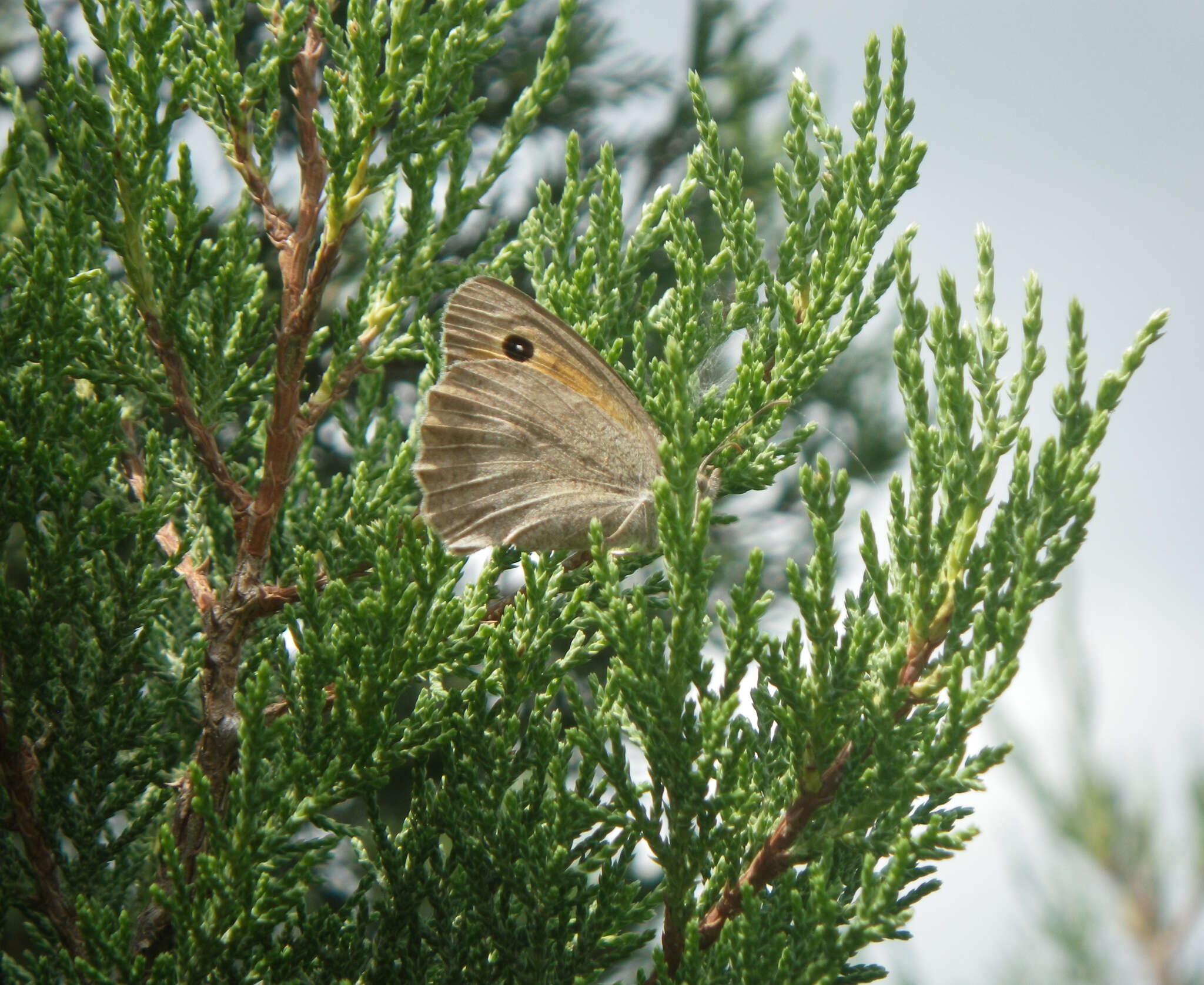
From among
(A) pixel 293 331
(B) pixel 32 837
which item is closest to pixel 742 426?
(A) pixel 293 331

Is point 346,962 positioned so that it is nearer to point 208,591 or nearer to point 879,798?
point 208,591

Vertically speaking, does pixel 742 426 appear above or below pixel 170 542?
below

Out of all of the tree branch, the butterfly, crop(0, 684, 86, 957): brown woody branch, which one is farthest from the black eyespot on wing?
crop(0, 684, 86, 957): brown woody branch

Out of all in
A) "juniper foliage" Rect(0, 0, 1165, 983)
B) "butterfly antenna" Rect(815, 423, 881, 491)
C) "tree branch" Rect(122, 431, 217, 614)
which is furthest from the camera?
"butterfly antenna" Rect(815, 423, 881, 491)

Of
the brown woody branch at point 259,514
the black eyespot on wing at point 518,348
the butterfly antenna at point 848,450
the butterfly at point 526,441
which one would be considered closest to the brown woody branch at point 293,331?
the brown woody branch at point 259,514

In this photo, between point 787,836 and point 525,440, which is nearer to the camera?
point 787,836

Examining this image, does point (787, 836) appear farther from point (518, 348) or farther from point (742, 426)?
point (518, 348)

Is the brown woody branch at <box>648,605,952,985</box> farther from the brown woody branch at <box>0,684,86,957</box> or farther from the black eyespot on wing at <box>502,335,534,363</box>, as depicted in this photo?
the brown woody branch at <box>0,684,86,957</box>

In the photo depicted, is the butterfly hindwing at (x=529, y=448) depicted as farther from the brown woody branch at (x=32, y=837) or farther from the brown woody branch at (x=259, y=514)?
the brown woody branch at (x=32, y=837)
